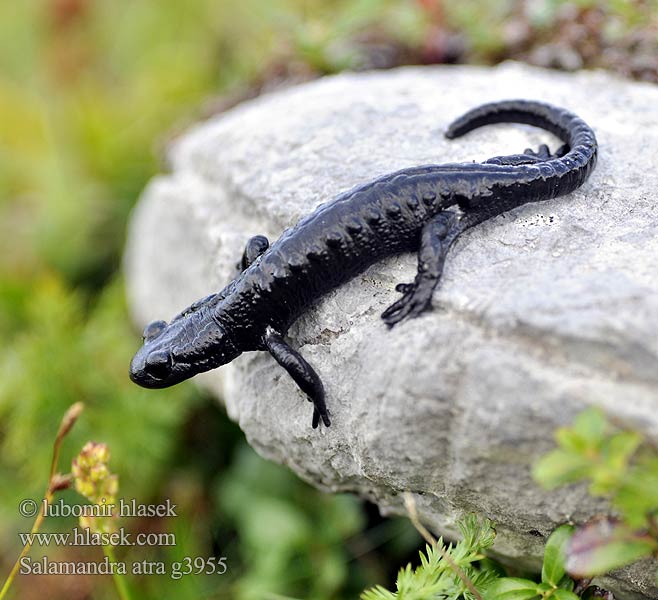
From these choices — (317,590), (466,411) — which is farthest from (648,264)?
(317,590)

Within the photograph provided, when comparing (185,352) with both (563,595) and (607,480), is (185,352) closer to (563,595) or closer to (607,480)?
(563,595)

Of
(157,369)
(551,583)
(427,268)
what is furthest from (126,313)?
(551,583)

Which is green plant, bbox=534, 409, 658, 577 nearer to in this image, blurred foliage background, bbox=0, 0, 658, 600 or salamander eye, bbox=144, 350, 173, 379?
salamander eye, bbox=144, 350, 173, 379

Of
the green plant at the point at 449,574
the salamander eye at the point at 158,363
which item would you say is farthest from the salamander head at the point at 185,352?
the green plant at the point at 449,574

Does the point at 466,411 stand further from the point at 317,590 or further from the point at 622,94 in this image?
the point at 622,94

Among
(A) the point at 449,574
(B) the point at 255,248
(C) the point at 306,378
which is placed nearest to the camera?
(A) the point at 449,574

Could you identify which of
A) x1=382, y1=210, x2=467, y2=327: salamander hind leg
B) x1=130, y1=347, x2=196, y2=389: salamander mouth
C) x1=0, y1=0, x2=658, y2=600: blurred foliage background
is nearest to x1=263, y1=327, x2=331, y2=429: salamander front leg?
x1=382, y1=210, x2=467, y2=327: salamander hind leg

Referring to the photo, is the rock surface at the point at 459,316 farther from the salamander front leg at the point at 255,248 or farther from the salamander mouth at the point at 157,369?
the salamander mouth at the point at 157,369

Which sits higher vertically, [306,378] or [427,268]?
[427,268]
